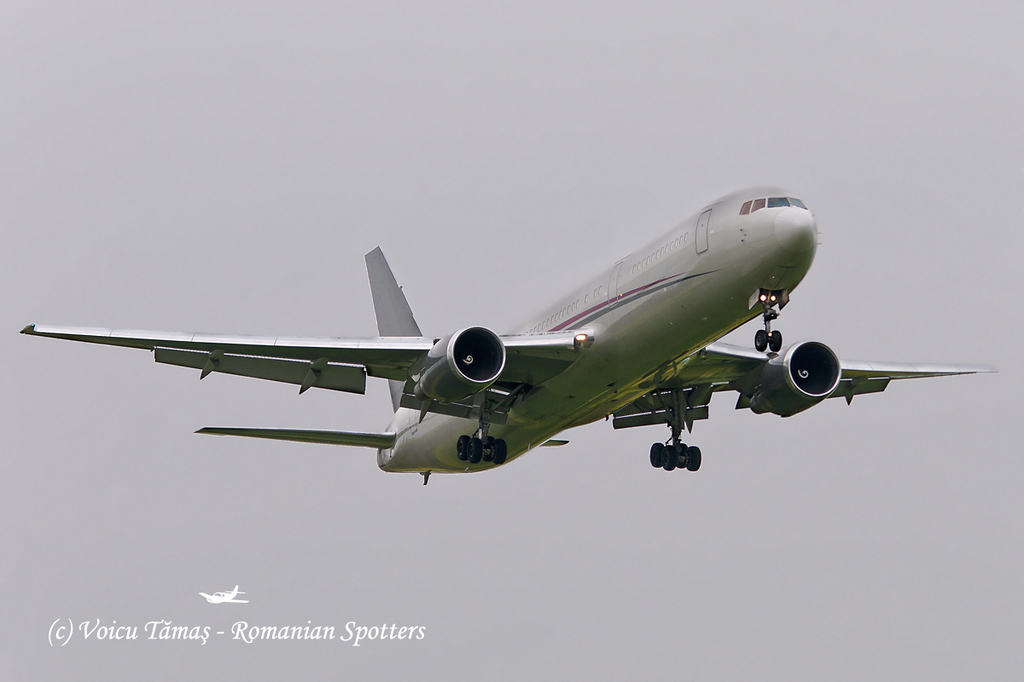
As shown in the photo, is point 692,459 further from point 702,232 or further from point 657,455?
point 702,232

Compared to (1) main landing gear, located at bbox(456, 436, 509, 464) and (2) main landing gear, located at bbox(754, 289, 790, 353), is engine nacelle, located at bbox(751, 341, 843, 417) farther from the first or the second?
(1) main landing gear, located at bbox(456, 436, 509, 464)

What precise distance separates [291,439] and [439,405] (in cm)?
536

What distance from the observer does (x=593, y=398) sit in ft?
82.1

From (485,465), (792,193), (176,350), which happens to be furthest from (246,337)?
(792,193)

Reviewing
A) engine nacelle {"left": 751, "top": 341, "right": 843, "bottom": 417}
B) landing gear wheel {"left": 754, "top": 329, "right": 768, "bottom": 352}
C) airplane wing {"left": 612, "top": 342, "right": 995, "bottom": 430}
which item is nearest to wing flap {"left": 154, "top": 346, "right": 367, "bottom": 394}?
airplane wing {"left": 612, "top": 342, "right": 995, "bottom": 430}

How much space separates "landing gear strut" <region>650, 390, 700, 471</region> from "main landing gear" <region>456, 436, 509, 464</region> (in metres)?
4.63

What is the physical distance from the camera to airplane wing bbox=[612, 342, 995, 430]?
89.2ft

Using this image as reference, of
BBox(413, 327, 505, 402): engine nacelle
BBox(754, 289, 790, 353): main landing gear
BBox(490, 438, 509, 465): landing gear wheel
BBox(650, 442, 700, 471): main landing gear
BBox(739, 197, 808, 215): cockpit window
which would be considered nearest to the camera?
BBox(739, 197, 808, 215): cockpit window

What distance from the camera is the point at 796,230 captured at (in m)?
19.7

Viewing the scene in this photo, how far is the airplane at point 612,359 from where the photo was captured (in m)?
20.6

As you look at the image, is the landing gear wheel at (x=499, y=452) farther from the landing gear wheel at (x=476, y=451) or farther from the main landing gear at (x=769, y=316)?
the main landing gear at (x=769, y=316)

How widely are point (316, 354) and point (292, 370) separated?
1809mm

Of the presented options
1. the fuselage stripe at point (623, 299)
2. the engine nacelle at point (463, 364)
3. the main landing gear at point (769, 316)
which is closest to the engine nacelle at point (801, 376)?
the fuselage stripe at point (623, 299)

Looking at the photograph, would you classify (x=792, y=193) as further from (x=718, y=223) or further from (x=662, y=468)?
(x=662, y=468)
